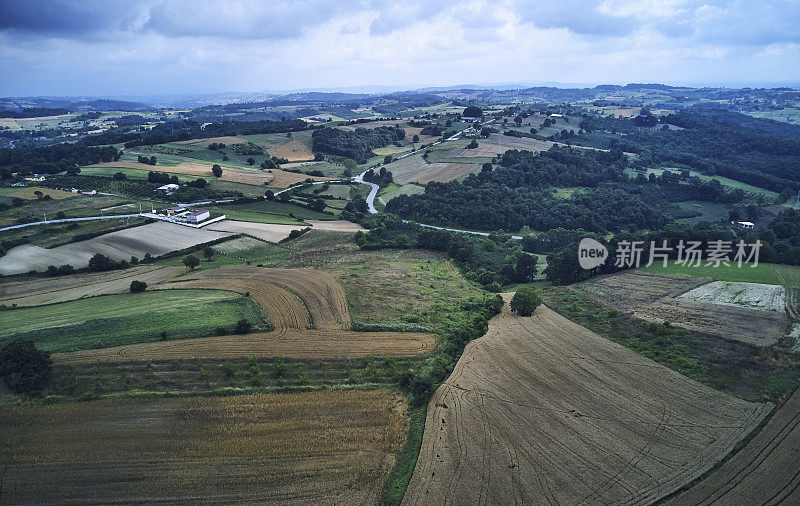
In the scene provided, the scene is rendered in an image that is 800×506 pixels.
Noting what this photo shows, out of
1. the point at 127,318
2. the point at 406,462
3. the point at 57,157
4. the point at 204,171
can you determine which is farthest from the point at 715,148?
the point at 57,157

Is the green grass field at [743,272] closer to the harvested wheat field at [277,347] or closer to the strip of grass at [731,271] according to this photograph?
the strip of grass at [731,271]

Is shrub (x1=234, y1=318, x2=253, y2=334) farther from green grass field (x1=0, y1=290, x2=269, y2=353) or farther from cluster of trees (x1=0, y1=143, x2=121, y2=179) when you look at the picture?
cluster of trees (x1=0, y1=143, x2=121, y2=179)

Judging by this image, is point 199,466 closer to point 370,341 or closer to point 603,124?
point 370,341

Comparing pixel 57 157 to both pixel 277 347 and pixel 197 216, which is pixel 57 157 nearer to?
pixel 197 216

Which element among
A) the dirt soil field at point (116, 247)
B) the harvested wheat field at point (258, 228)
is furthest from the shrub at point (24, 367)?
the harvested wheat field at point (258, 228)

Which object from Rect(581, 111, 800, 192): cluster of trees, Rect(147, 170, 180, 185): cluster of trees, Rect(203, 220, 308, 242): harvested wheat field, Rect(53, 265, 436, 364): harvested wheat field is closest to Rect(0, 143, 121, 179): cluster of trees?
Rect(147, 170, 180, 185): cluster of trees

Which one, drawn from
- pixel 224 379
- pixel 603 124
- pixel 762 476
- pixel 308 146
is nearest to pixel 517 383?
pixel 762 476
